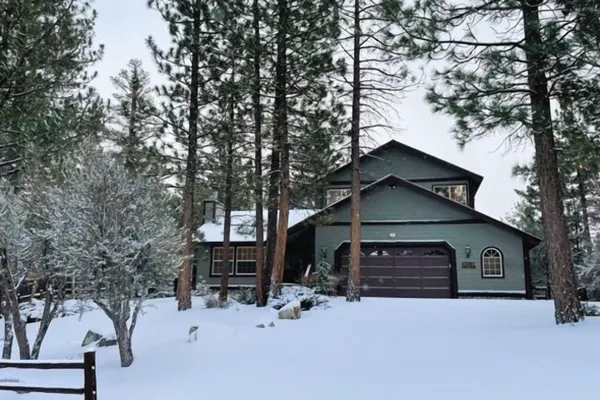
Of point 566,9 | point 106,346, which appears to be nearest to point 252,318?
point 106,346

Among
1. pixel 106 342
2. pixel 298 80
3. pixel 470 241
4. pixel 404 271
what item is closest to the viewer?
pixel 106 342

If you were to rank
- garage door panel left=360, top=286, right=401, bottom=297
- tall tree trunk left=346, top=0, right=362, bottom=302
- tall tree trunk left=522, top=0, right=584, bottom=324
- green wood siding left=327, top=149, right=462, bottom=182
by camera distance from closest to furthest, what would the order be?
1. tall tree trunk left=522, top=0, right=584, bottom=324
2. tall tree trunk left=346, top=0, right=362, bottom=302
3. garage door panel left=360, top=286, right=401, bottom=297
4. green wood siding left=327, top=149, right=462, bottom=182

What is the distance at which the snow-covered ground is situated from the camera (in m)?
5.94

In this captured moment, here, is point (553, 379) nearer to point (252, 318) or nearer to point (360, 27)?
point (252, 318)

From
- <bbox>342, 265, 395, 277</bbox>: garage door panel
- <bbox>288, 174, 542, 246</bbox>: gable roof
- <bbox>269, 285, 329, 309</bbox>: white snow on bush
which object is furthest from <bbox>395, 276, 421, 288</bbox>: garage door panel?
<bbox>269, 285, 329, 309</bbox>: white snow on bush

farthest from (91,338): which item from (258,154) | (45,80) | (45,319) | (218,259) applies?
(218,259)

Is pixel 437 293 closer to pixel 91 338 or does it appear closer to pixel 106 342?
pixel 106 342

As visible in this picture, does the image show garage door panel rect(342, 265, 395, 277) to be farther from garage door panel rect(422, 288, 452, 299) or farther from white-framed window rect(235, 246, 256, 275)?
white-framed window rect(235, 246, 256, 275)

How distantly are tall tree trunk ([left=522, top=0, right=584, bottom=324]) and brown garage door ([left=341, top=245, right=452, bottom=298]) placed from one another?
30.2ft

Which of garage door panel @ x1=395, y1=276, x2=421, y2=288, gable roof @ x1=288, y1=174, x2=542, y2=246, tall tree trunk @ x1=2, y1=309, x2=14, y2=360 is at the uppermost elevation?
gable roof @ x1=288, y1=174, x2=542, y2=246

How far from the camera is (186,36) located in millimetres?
13922

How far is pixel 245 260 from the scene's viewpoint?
72.0ft

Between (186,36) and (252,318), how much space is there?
8742 millimetres

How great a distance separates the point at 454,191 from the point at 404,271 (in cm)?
510
